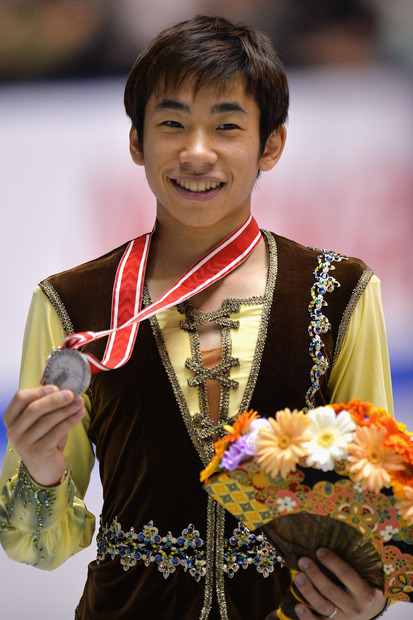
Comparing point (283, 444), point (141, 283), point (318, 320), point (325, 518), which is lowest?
point (325, 518)

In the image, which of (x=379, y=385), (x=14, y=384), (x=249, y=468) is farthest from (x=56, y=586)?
(x=249, y=468)

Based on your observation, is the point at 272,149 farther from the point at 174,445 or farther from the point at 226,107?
the point at 174,445

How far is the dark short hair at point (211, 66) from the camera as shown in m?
1.85

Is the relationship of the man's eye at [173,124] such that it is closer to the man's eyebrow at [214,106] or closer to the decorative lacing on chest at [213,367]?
the man's eyebrow at [214,106]

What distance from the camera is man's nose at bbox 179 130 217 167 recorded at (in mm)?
1840

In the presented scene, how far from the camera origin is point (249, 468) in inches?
58.9

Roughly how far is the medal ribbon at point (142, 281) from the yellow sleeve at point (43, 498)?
5.7 inches

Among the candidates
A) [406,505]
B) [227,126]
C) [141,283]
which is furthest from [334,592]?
[227,126]

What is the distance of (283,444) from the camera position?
4.80 ft

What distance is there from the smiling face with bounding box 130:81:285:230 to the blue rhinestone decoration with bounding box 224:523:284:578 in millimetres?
588

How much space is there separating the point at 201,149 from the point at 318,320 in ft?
1.27

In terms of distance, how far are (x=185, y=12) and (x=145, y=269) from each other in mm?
1182

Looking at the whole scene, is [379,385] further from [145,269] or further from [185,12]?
[185,12]

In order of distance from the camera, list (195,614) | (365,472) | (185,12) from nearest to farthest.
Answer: (365,472), (195,614), (185,12)
